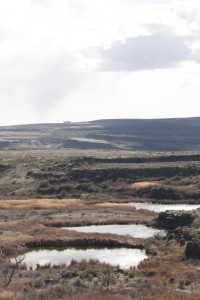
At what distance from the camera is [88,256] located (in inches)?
1694

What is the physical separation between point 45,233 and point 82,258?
10907 millimetres

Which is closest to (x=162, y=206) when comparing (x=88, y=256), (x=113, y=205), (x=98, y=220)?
(x=113, y=205)

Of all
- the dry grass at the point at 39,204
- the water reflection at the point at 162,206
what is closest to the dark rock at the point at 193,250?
the water reflection at the point at 162,206

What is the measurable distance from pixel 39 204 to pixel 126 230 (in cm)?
2347

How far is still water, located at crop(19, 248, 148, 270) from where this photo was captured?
40578 millimetres

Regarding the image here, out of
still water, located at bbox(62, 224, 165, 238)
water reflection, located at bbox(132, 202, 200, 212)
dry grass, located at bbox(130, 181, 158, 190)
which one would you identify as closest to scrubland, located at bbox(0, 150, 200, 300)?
dry grass, located at bbox(130, 181, 158, 190)

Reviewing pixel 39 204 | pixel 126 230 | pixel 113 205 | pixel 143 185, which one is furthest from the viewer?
pixel 143 185

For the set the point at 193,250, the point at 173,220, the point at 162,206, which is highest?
the point at 193,250

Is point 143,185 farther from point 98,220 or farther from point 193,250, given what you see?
point 193,250

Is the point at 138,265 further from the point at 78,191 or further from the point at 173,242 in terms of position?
the point at 78,191

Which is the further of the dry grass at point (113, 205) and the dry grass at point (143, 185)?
the dry grass at point (143, 185)

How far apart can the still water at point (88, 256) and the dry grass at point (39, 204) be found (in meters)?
27.3

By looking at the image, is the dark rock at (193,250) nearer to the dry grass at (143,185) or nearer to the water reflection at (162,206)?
the water reflection at (162,206)

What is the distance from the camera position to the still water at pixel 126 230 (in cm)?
5259
